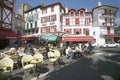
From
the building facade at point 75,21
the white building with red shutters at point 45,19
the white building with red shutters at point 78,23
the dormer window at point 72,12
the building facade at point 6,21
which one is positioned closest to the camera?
the building facade at point 6,21

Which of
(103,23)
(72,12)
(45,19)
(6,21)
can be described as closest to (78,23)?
(72,12)

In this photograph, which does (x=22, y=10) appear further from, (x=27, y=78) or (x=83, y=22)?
(x=27, y=78)

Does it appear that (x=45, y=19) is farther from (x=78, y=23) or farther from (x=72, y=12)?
(x=78, y=23)

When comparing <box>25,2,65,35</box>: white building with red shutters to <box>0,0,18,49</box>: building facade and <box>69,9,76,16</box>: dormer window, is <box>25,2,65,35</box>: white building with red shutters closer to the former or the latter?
<box>69,9,76,16</box>: dormer window

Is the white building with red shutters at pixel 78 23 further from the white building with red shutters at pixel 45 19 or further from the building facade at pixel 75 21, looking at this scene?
the white building with red shutters at pixel 45 19

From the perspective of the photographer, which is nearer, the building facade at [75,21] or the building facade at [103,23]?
the building facade at [75,21]

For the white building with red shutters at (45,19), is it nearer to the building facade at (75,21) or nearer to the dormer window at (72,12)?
the building facade at (75,21)

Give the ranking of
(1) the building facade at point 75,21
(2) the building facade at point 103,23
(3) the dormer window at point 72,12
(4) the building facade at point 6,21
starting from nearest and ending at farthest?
(4) the building facade at point 6,21
(1) the building facade at point 75,21
(3) the dormer window at point 72,12
(2) the building facade at point 103,23

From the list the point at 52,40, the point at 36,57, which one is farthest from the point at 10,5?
the point at 36,57

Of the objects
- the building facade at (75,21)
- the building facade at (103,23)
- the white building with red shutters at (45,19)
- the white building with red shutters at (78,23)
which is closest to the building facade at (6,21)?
the building facade at (75,21)

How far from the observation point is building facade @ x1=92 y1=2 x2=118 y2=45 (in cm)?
3872

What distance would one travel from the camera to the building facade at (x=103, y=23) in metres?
38.7

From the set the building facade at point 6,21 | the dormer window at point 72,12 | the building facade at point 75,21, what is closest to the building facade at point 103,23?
the building facade at point 75,21

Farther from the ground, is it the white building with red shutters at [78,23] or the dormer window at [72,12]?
the dormer window at [72,12]
